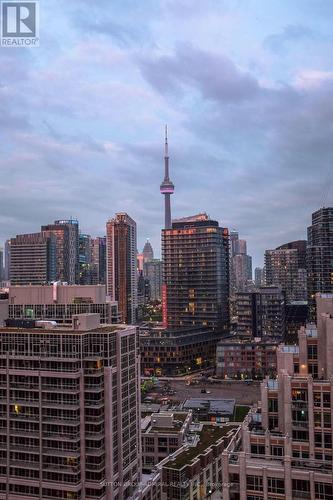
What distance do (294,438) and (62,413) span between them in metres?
32.7

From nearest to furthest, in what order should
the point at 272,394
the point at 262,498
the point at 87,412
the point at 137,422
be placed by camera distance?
the point at 262,498, the point at 272,394, the point at 87,412, the point at 137,422

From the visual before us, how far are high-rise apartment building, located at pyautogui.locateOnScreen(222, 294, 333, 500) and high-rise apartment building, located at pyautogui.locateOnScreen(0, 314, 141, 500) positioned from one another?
22.5 m

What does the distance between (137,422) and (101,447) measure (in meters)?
13.5

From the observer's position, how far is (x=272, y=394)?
57906 mm

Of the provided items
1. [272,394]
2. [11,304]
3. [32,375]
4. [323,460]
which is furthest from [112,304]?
[323,460]

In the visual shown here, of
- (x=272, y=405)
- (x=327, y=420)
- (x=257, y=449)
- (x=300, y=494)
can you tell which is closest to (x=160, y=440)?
(x=272, y=405)

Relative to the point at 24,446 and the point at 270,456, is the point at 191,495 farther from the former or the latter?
the point at 270,456

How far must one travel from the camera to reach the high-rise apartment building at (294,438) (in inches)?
2002

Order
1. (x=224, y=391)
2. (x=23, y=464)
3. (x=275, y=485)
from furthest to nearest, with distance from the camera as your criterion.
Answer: (x=224, y=391) → (x=23, y=464) → (x=275, y=485)

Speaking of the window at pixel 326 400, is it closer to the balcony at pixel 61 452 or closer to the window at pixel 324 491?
the window at pixel 324 491

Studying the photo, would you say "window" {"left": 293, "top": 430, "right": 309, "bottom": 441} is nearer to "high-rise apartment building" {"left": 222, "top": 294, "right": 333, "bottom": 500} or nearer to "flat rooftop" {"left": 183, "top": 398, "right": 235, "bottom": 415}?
"high-rise apartment building" {"left": 222, "top": 294, "right": 333, "bottom": 500}

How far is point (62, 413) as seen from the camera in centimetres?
7175

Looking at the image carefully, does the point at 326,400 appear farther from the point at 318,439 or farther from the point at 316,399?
the point at 318,439

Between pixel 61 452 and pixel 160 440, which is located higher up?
pixel 61 452
